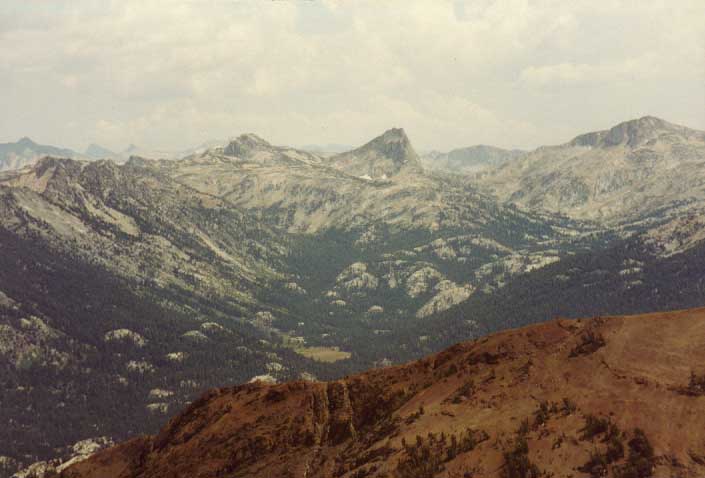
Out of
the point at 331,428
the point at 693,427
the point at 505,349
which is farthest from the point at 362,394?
the point at 693,427

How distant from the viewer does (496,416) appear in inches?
2261

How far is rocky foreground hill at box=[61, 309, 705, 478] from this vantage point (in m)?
46.2

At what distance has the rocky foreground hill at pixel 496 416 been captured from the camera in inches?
1821

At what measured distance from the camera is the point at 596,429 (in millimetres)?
48094

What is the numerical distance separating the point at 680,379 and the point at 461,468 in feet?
75.0

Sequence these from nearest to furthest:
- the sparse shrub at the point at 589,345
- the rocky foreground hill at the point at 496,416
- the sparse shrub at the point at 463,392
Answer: the rocky foreground hill at the point at 496,416
the sparse shrub at the point at 589,345
the sparse shrub at the point at 463,392

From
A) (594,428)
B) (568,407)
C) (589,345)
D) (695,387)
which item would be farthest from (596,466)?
(589,345)

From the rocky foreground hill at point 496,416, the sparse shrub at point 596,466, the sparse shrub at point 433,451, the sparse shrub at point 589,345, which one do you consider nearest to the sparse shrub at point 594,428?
the rocky foreground hill at point 496,416

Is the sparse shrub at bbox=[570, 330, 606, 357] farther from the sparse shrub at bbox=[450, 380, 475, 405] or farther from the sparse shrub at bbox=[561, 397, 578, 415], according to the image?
the sparse shrub at bbox=[450, 380, 475, 405]

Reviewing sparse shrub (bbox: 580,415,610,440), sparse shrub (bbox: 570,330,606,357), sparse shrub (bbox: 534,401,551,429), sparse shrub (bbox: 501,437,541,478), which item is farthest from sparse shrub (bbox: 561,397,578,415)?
sparse shrub (bbox: 570,330,606,357)

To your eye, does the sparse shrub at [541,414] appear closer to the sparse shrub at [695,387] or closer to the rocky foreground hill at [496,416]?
the rocky foreground hill at [496,416]

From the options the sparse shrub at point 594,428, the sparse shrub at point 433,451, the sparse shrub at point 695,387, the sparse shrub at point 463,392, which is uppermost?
the sparse shrub at point 695,387

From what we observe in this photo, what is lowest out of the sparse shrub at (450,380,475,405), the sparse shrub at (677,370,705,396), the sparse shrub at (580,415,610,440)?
the sparse shrub at (450,380,475,405)

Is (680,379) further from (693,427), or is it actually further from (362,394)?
(362,394)
